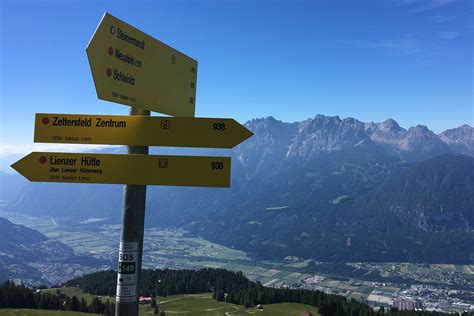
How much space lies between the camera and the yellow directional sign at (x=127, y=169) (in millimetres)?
7277

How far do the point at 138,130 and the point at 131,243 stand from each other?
1941 mm

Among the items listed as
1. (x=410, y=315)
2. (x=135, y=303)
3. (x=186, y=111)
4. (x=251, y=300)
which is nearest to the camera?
(x=135, y=303)

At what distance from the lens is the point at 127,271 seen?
23.9ft

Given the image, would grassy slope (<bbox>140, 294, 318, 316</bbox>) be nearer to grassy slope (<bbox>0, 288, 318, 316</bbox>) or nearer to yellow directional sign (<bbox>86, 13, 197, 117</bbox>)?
grassy slope (<bbox>0, 288, 318, 316</bbox>)

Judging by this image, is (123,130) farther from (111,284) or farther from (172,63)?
(111,284)

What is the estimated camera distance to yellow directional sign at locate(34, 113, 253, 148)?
732cm

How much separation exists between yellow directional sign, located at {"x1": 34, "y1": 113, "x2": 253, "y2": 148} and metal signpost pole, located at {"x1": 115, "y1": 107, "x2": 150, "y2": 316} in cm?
31

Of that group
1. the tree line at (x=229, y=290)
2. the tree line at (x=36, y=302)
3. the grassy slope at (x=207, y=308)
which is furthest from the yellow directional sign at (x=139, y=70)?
the tree line at (x=229, y=290)

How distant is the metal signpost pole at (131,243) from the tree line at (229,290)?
10012 centimetres

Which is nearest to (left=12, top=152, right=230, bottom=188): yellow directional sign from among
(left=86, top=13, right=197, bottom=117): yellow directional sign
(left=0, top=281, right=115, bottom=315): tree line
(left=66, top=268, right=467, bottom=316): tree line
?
(left=86, top=13, right=197, bottom=117): yellow directional sign

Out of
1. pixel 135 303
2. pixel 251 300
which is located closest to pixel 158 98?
pixel 135 303

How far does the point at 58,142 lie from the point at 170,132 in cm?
199

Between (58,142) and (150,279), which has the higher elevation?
(58,142)

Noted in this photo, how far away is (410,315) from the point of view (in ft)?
336
